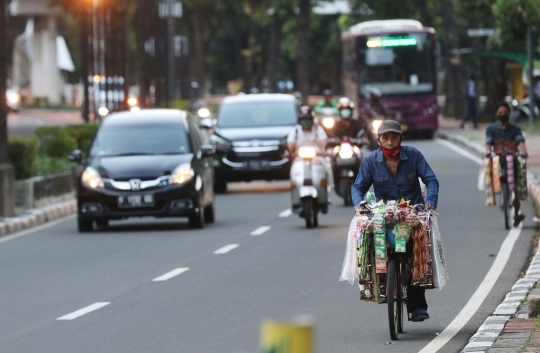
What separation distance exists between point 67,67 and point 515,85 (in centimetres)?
5716

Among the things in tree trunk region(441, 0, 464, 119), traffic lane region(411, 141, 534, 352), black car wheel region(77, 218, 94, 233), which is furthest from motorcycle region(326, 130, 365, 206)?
tree trunk region(441, 0, 464, 119)

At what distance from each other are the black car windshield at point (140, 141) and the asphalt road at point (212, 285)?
108cm

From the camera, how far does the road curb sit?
19.4m

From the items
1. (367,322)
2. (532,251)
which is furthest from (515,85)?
(367,322)

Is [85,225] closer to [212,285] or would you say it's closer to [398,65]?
[212,285]

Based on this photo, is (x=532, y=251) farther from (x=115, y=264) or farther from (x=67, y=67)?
(x=67, y=67)

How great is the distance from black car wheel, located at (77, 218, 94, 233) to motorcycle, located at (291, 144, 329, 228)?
2881 millimetres

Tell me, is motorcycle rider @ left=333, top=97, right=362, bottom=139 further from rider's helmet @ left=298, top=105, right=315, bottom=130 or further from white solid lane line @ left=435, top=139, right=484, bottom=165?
white solid lane line @ left=435, top=139, right=484, bottom=165

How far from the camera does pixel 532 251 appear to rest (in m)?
14.8

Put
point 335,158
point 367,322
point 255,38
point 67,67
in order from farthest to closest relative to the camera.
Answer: point 67,67 → point 255,38 → point 335,158 → point 367,322

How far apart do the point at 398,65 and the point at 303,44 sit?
66.2 ft

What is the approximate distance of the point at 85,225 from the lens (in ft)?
62.3

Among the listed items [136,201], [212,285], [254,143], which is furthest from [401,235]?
[254,143]

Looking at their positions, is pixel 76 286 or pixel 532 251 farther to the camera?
pixel 532 251
